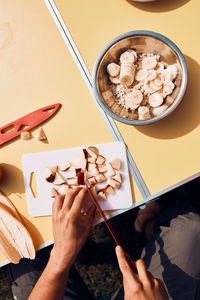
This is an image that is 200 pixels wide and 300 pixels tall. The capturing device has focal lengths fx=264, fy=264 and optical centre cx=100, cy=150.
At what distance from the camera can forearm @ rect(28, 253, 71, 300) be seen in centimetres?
83

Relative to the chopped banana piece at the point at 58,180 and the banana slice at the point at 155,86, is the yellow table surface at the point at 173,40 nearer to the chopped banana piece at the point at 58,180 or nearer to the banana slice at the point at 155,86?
the banana slice at the point at 155,86

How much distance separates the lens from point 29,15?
0.88 meters

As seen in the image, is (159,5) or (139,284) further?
(159,5)

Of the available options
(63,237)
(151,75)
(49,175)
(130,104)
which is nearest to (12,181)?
(49,175)

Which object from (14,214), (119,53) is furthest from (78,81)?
(14,214)

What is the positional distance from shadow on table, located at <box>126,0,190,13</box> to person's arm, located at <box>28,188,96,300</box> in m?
0.62

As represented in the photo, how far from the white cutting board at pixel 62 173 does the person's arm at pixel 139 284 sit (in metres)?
0.16

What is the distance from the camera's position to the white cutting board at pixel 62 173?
0.85 m

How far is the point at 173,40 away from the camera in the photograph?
2.79 ft

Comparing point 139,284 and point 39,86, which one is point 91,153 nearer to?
point 39,86

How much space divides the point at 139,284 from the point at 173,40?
743 mm

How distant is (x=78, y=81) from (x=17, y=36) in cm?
25

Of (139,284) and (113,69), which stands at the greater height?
(113,69)

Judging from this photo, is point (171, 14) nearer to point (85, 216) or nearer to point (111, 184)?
point (111, 184)
